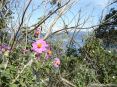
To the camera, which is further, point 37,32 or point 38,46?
point 37,32

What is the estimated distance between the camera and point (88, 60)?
31.0 ft

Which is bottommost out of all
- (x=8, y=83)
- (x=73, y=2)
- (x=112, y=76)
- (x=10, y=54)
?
(x=112, y=76)

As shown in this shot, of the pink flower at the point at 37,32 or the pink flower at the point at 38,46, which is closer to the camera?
the pink flower at the point at 38,46

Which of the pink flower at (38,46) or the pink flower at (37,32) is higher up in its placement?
the pink flower at (37,32)

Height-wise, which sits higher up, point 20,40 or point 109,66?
point 20,40

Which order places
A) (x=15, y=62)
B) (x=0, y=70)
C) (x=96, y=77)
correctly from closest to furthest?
(x=0, y=70), (x=15, y=62), (x=96, y=77)

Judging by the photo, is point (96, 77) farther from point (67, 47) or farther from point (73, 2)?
point (73, 2)

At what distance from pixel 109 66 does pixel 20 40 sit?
22.1 ft

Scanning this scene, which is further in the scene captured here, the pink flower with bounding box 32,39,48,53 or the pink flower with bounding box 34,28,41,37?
the pink flower with bounding box 34,28,41,37

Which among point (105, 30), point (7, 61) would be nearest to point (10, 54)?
point (7, 61)

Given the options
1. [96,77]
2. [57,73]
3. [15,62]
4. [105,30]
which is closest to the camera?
[15,62]

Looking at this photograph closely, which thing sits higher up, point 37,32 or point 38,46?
point 37,32

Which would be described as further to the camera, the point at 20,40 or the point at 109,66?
the point at 109,66

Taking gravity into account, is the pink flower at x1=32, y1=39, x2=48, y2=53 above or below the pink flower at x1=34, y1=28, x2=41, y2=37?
below
